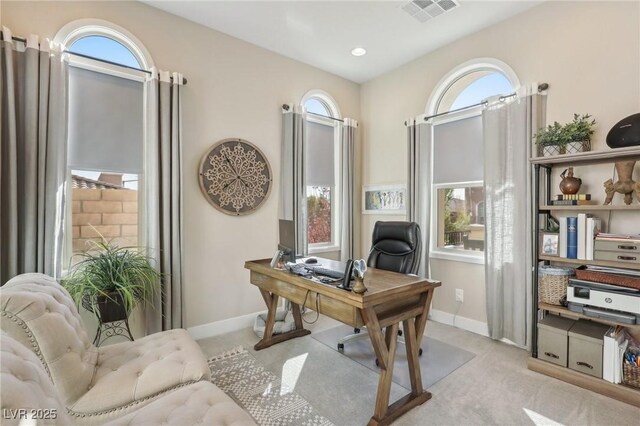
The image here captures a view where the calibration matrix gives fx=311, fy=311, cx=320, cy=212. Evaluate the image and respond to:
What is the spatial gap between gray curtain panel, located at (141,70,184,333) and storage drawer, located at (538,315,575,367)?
9.92 feet

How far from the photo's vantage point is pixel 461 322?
3.34 metres

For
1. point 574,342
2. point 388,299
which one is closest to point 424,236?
point 574,342

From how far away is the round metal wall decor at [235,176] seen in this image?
3.12 m

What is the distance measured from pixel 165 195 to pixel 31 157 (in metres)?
0.90

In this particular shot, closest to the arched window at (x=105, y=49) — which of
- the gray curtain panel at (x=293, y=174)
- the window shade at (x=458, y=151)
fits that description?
the gray curtain panel at (x=293, y=174)

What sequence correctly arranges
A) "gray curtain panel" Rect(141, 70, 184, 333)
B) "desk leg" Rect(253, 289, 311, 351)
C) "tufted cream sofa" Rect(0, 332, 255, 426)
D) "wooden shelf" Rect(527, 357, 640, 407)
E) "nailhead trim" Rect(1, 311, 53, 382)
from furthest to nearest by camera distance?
"desk leg" Rect(253, 289, 311, 351) → "gray curtain panel" Rect(141, 70, 184, 333) → "wooden shelf" Rect(527, 357, 640, 407) → "nailhead trim" Rect(1, 311, 53, 382) → "tufted cream sofa" Rect(0, 332, 255, 426)

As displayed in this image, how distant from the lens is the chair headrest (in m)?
2.80

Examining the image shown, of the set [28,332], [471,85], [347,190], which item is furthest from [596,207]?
[28,332]

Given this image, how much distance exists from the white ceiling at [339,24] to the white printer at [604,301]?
2458 mm

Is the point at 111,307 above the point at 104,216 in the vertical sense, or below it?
below

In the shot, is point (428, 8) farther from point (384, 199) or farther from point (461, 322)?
point (461, 322)

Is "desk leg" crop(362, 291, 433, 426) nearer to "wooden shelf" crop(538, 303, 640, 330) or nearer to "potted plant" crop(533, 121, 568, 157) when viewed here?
"wooden shelf" crop(538, 303, 640, 330)

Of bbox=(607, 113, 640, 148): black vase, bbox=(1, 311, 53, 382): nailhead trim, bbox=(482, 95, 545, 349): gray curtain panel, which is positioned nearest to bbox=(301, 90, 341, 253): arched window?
bbox=(482, 95, 545, 349): gray curtain panel

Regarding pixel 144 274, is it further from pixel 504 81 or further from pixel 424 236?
pixel 504 81
